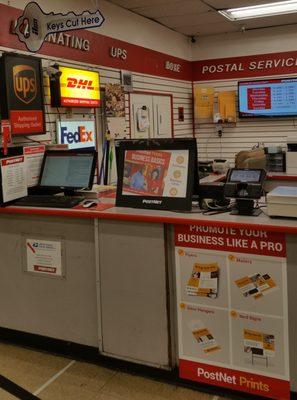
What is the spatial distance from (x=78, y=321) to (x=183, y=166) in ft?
4.37

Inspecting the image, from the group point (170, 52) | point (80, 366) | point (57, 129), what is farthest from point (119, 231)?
point (170, 52)

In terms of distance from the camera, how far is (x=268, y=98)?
7.93 metres

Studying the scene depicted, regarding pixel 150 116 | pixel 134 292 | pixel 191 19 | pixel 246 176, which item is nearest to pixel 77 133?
pixel 150 116

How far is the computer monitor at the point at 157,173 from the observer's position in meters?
3.00

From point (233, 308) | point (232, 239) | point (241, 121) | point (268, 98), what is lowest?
point (233, 308)

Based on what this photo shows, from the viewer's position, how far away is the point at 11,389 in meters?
2.97

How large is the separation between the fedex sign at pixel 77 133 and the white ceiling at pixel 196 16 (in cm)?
180

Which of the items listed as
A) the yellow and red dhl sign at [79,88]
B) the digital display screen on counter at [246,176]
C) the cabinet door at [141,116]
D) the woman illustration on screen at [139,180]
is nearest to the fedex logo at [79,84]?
the yellow and red dhl sign at [79,88]

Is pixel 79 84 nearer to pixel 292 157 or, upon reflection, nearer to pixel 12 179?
pixel 12 179

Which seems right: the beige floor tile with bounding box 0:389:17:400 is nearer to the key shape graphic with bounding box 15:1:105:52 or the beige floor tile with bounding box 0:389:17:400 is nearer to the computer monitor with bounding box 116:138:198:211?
the computer monitor with bounding box 116:138:198:211

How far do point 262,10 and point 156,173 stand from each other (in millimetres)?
4615

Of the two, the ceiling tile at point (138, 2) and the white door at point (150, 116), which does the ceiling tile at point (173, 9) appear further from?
the white door at point (150, 116)

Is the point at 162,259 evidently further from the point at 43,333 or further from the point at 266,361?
the point at 43,333

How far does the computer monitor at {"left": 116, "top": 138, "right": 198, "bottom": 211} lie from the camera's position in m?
3.00
